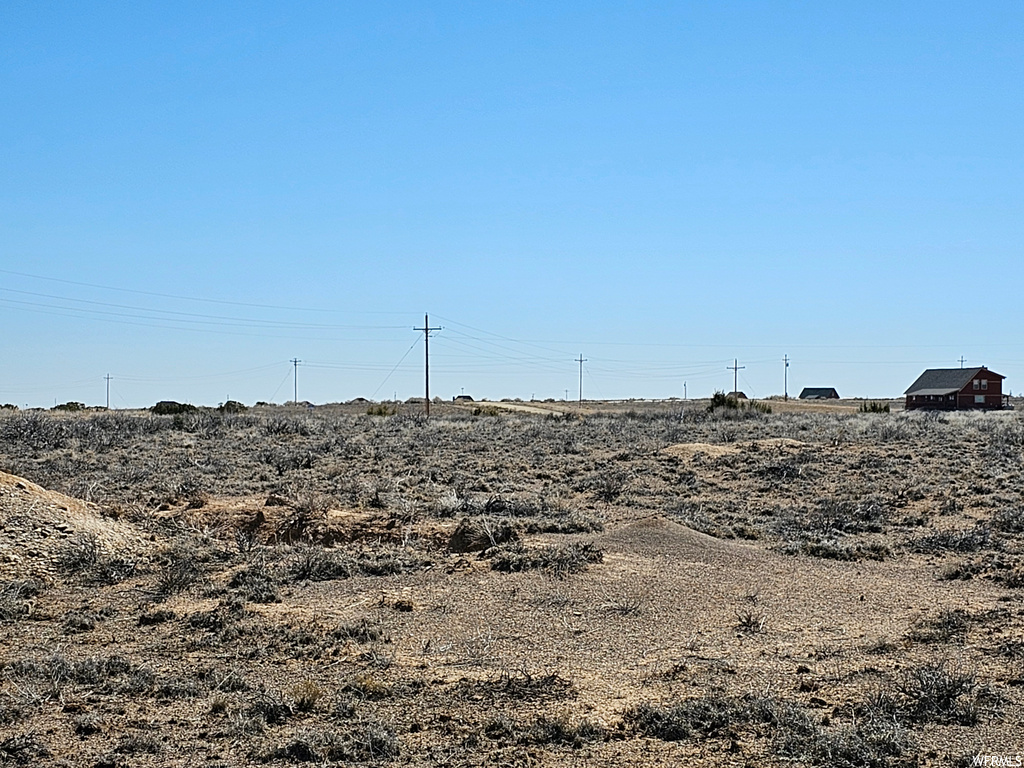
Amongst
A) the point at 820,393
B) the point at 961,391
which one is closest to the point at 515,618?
the point at 961,391

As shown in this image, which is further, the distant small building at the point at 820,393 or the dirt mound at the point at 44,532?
the distant small building at the point at 820,393

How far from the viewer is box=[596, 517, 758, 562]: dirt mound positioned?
46.4ft

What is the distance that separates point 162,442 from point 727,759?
26.7 metres

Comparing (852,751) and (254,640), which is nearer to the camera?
(852,751)

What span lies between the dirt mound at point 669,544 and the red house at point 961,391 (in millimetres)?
58770

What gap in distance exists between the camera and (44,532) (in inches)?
534

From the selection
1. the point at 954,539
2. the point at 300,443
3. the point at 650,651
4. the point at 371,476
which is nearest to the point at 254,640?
the point at 650,651

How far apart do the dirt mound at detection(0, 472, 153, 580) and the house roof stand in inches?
2583

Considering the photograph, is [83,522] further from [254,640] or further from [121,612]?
[254,640]

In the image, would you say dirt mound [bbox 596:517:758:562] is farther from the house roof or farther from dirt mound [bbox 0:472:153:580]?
the house roof

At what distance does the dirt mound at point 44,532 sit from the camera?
12852mm

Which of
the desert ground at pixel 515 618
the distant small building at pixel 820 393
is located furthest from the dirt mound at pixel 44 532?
the distant small building at pixel 820 393

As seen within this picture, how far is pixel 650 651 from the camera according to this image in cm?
940

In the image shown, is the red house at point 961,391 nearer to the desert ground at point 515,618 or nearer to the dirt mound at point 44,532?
the desert ground at point 515,618
